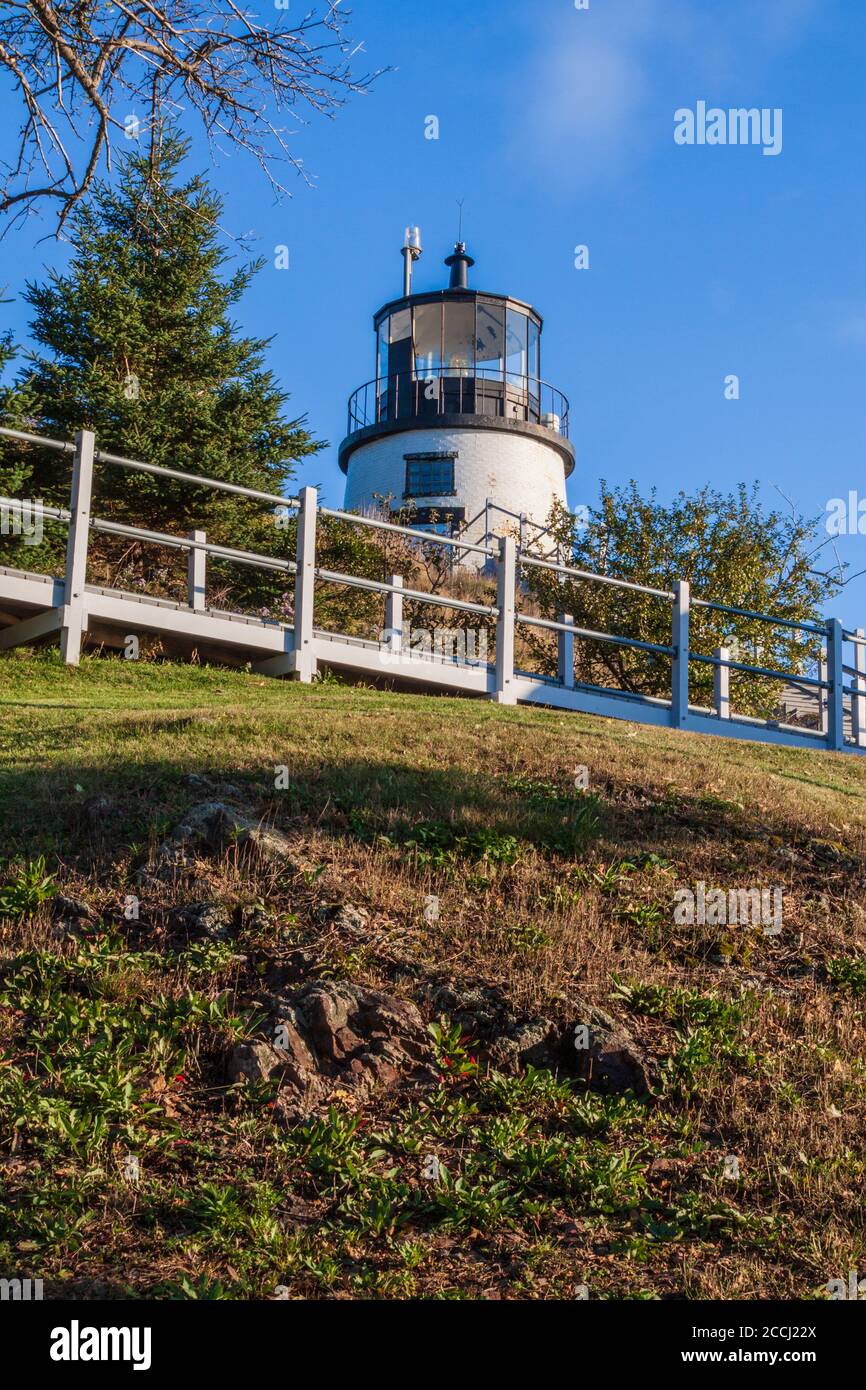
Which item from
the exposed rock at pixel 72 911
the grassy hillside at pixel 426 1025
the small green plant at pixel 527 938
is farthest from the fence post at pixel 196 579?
the small green plant at pixel 527 938

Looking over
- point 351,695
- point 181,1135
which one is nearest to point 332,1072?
point 181,1135

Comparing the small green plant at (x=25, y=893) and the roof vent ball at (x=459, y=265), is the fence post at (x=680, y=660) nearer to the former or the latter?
the small green plant at (x=25, y=893)

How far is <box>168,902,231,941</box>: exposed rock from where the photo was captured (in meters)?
5.96

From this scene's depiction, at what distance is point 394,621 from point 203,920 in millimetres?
8866

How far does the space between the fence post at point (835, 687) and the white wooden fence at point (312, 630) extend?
0.04 ft

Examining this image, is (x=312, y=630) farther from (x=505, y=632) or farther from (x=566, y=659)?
(x=566, y=659)

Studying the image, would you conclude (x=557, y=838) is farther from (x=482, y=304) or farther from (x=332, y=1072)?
(x=482, y=304)

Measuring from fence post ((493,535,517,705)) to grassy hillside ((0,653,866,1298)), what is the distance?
18.5ft

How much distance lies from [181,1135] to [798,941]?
3.43m

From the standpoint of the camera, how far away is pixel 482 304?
1261 inches

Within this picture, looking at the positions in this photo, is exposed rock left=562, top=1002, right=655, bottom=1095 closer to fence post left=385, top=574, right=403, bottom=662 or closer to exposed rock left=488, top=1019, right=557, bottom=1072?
exposed rock left=488, top=1019, right=557, bottom=1072

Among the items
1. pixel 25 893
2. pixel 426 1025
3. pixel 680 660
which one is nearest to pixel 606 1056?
pixel 426 1025

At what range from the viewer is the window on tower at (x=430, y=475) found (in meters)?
32.2

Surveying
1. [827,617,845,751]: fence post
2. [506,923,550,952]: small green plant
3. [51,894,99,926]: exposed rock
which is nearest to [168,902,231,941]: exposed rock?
[51,894,99,926]: exposed rock
